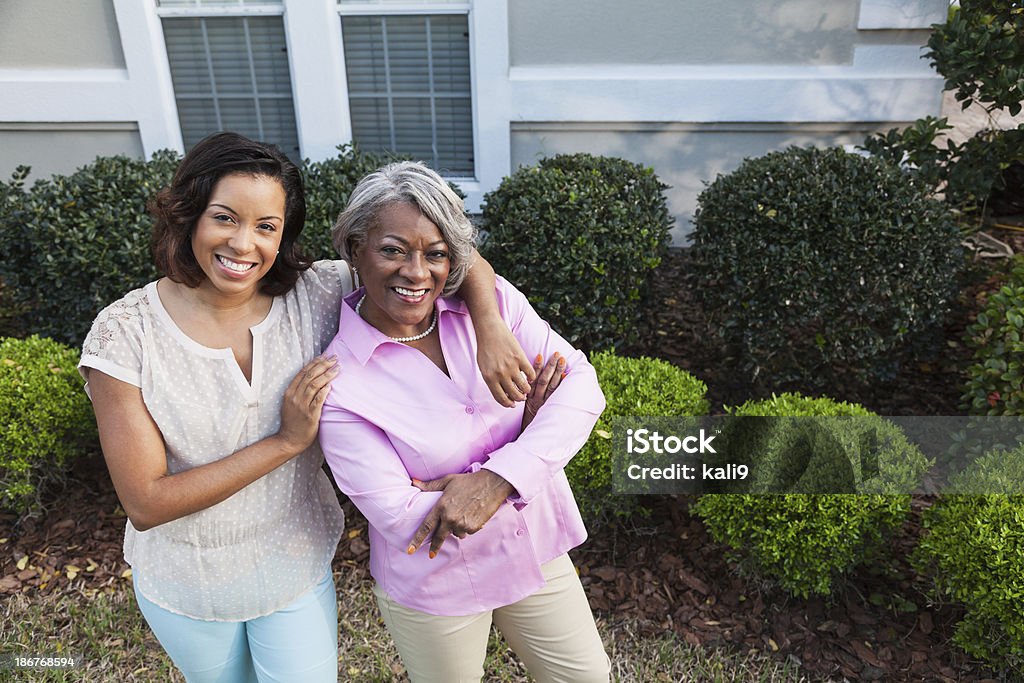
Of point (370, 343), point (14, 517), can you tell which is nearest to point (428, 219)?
point (370, 343)

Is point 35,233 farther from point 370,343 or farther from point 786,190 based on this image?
point 786,190

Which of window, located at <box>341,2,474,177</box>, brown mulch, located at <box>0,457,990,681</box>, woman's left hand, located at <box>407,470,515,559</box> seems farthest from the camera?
window, located at <box>341,2,474,177</box>

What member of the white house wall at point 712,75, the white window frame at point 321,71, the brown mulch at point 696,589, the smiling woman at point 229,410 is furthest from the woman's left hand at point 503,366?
the white window frame at point 321,71

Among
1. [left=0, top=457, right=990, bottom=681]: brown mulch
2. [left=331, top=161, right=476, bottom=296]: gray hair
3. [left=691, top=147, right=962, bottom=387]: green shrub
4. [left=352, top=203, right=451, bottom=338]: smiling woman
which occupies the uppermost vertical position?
[left=331, top=161, right=476, bottom=296]: gray hair

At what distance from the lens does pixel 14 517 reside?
165 inches

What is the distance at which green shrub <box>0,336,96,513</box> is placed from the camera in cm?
378

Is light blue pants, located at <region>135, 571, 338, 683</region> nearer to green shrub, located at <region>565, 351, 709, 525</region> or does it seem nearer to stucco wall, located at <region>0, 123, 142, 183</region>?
green shrub, located at <region>565, 351, 709, 525</region>

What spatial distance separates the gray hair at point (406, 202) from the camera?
1980mm

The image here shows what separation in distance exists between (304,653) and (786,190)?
3.14 meters

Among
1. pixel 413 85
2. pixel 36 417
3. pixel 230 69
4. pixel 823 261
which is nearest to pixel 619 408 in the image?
pixel 823 261

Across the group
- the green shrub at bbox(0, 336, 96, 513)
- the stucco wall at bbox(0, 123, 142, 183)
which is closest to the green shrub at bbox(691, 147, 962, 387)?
the green shrub at bbox(0, 336, 96, 513)

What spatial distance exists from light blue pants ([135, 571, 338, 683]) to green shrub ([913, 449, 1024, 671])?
88.7 inches

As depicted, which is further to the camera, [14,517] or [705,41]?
[705,41]

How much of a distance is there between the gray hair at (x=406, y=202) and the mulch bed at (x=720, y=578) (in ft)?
7.12
